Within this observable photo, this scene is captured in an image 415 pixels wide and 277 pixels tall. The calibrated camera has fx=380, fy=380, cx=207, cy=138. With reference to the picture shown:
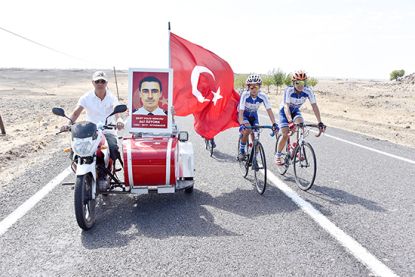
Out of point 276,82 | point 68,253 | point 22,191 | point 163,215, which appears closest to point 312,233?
point 163,215

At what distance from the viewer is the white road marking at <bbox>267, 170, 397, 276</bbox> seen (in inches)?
150

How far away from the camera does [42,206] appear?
18.3 ft

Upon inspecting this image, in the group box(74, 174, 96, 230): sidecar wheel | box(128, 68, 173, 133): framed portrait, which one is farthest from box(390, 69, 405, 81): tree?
box(74, 174, 96, 230): sidecar wheel

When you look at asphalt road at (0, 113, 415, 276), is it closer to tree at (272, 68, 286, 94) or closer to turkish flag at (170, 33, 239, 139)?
turkish flag at (170, 33, 239, 139)

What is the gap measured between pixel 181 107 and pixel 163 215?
12.9 ft

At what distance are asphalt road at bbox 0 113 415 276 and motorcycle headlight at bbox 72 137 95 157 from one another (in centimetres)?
97

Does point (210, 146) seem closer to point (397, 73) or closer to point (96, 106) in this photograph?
point (96, 106)

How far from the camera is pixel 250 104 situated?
7.50m

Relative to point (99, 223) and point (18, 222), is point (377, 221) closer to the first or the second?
point (99, 223)

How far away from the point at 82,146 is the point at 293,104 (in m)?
4.29

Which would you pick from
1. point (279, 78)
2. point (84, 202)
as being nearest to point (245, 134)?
point (84, 202)

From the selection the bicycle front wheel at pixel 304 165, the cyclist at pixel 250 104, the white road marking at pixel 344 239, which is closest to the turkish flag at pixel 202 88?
the cyclist at pixel 250 104

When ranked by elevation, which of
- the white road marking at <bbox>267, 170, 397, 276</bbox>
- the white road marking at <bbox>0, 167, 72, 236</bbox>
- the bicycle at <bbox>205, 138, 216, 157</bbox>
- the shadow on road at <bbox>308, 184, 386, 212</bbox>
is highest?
the bicycle at <bbox>205, 138, 216, 157</bbox>

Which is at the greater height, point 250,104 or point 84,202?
point 250,104
